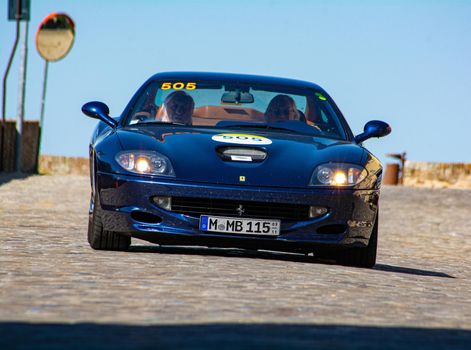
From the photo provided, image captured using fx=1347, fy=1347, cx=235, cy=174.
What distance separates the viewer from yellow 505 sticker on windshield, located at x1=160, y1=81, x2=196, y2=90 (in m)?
10.9

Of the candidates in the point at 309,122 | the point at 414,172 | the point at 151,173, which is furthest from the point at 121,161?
the point at 414,172

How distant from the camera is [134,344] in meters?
5.17

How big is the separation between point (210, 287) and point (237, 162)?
7.00ft

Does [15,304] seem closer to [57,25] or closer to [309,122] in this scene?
[309,122]

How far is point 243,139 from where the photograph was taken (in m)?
Answer: 9.79

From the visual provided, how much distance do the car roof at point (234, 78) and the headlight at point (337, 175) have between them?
5.57 feet

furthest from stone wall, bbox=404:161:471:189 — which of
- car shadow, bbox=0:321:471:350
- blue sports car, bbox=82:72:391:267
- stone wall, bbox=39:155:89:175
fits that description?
car shadow, bbox=0:321:471:350

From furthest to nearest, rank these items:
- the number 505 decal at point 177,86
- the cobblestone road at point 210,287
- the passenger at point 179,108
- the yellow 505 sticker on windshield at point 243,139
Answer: the number 505 decal at point 177,86
the passenger at point 179,108
the yellow 505 sticker on windshield at point 243,139
the cobblestone road at point 210,287

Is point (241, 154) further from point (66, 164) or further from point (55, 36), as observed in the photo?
point (66, 164)

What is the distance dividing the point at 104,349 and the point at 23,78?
23.7m

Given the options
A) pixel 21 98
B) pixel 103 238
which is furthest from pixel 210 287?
pixel 21 98

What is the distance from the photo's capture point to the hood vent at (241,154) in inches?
379

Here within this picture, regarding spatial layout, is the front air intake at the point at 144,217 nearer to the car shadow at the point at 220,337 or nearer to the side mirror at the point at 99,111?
the side mirror at the point at 99,111

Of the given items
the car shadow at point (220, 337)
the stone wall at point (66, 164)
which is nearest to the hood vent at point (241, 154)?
the car shadow at point (220, 337)
